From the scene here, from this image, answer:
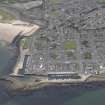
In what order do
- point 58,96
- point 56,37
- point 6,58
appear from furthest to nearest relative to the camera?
point 56,37 → point 6,58 → point 58,96

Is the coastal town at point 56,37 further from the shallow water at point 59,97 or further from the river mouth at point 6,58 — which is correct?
the shallow water at point 59,97

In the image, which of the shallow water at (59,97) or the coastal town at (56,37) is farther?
the coastal town at (56,37)

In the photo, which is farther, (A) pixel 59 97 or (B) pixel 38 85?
(B) pixel 38 85

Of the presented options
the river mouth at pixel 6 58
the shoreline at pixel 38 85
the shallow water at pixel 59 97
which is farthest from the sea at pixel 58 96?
the river mouth at pixel 6 58

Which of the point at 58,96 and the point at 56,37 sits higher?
the point at 56,37

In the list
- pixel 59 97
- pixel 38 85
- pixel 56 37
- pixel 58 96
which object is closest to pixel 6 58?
pixel 56 37

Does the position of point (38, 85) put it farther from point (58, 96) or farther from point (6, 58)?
point (6, 58)

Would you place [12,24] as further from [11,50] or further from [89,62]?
[89,62]

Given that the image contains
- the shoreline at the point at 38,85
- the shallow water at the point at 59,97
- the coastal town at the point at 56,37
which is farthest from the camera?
the coastal town at the point at 56,37
